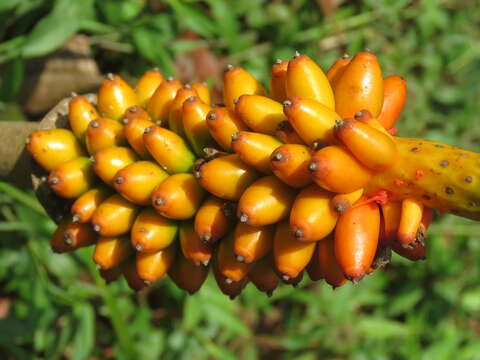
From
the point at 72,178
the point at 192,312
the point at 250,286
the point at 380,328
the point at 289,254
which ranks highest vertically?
the point at 72,178

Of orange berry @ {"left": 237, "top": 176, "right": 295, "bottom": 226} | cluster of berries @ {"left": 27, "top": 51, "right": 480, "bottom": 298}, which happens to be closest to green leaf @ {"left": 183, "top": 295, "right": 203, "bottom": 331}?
cluster of berries @ {"left": 27, "top": 51, "right": 480, "bottom": 298}

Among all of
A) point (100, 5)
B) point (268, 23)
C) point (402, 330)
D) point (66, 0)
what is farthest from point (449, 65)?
point (66, 0)

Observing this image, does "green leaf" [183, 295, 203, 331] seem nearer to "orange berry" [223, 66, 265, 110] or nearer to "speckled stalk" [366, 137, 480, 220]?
"orange berry" [223, 66, 265, 110]

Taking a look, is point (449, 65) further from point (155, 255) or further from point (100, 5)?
point (155, 255)

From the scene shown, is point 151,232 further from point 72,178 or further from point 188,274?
point 72,178

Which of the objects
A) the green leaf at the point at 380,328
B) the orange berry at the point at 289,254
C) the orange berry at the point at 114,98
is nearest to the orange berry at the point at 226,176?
the orange berry at the point at 289,254

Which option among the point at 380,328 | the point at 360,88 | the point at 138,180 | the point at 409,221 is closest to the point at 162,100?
the point at 138,180

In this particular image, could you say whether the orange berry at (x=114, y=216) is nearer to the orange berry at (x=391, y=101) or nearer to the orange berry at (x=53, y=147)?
the orange berry at (x=53, y=147)
